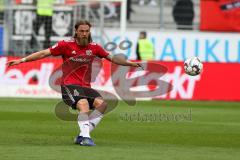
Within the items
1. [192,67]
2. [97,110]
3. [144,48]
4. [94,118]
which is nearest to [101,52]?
[97,110]

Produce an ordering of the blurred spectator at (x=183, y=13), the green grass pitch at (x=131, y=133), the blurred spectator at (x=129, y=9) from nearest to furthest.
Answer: the green grass pitch at (x=131, y=133), the blurred spectator at (x=183, y=13), the blurred spectator at (x=129, y=9)

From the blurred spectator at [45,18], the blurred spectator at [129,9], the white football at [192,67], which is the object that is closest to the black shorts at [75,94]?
the white football at [192,67]

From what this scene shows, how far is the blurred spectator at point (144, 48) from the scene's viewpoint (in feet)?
99.8

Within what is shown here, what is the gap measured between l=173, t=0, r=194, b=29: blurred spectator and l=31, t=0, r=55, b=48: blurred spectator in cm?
558

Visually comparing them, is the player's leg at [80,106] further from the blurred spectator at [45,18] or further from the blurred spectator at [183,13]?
the blurred spectator at [183,13]

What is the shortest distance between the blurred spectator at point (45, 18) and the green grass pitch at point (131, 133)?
233 inches

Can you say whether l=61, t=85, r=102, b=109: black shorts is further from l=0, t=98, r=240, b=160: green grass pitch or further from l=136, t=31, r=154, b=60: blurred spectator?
l=136, t=31, r=154, b=60: blurred spectator

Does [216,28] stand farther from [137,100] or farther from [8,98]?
[8,98]

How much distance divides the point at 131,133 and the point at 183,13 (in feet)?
58.5

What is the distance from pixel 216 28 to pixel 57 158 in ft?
74.9

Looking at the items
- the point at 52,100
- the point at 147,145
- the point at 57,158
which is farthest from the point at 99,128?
the point at 52,100

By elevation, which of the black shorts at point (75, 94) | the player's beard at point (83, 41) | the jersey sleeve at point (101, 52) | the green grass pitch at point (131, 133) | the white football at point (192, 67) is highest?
the player's beard at point (83, 41)

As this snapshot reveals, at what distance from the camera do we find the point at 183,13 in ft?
108

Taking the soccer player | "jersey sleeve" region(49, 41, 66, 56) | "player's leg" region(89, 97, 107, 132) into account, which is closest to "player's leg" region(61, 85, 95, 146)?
the soccer player
